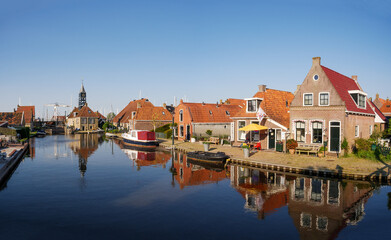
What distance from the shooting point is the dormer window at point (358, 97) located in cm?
2890

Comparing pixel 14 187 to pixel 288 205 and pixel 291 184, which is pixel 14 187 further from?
pixel 291 184

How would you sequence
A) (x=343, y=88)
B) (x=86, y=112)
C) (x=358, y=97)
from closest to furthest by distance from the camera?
(x=343, y=88) < (x=358, y=97) < (x=86, y=112)

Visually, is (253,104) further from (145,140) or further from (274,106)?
(145,140)

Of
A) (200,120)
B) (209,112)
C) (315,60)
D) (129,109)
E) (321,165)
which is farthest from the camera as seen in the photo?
(129,109)

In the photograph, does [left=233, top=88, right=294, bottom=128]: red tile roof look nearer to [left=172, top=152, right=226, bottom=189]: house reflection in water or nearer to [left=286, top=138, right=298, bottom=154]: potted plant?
[left=286, top=138, right=298, bottom=154]: potted plant

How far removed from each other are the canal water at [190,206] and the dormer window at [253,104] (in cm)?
1204

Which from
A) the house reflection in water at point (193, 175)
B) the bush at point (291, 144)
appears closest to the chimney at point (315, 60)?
the bush at point (291, 144)

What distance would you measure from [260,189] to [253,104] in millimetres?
17602

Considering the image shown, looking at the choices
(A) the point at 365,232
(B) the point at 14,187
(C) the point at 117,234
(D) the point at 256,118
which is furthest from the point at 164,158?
(A) the point at 365,232

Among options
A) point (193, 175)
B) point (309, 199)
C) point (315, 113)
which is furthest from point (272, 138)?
point (309, 199)

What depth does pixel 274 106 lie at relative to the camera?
112 feet

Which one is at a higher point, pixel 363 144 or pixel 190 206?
pixel 363 144

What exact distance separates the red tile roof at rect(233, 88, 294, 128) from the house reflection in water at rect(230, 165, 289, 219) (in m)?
10.5

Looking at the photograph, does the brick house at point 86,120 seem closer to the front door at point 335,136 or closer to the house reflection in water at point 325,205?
the front door at point 335,136
